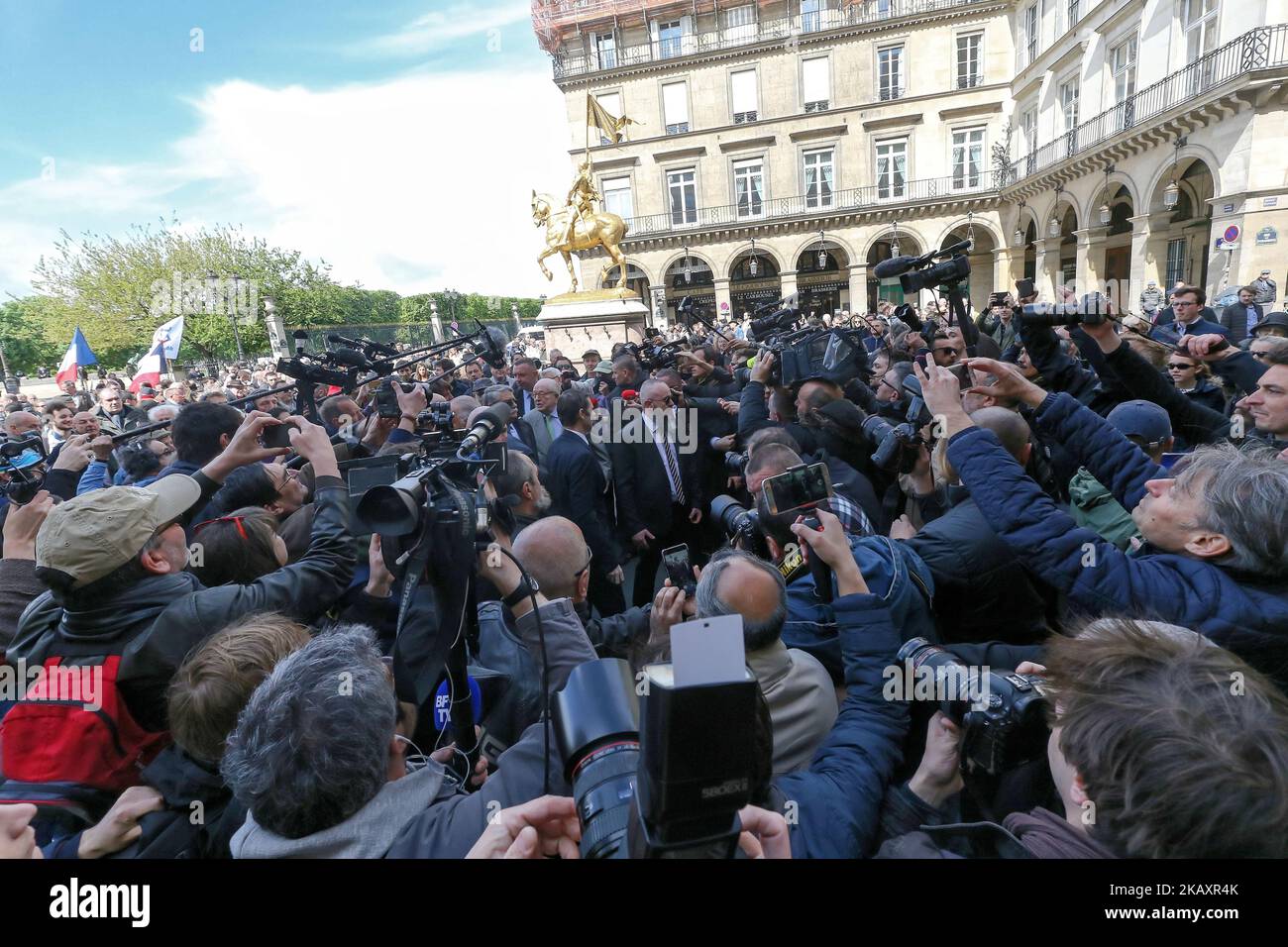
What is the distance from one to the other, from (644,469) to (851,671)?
10.1ft

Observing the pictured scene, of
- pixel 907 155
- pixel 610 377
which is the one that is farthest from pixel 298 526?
pixel 907 155

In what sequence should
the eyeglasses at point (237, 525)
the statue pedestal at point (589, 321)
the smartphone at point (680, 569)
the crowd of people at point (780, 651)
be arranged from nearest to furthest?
1. the crowd of people at point (780, 651)
2. the smartphone at point (680, 569)
3. the eyeglasses at point (237, 525)
4. the statue pedestal at point (589, 321)

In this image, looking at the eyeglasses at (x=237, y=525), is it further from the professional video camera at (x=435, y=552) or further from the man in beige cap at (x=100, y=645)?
the professional video camera at (x=435, y=552)

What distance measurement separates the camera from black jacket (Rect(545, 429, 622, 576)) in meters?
4.21

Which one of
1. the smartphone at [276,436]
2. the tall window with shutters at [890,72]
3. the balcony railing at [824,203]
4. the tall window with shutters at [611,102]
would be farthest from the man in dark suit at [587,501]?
the tall window with shutters at [890,72]

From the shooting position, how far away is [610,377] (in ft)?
26.6

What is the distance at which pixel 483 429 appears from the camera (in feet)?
6.81

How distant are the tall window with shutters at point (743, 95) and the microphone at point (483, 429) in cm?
3251

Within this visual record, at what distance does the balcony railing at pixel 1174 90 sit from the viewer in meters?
13.0

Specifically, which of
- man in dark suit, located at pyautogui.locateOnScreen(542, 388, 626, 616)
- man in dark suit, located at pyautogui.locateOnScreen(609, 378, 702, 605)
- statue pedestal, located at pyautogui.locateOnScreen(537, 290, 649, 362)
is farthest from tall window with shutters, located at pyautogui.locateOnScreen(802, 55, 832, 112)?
man in dark suit, located at pyautogui.locateOnScreen(542, 388, 626, 616)

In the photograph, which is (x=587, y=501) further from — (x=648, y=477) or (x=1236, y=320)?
(x=1236, y=320)

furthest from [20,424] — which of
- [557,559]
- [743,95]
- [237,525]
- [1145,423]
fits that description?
[743,95]

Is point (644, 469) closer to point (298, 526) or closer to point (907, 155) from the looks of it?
point (298, 526)

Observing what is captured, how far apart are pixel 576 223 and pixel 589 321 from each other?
2409 millimetres
